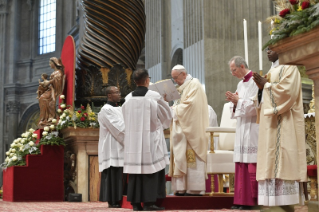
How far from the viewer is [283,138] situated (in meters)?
4.50

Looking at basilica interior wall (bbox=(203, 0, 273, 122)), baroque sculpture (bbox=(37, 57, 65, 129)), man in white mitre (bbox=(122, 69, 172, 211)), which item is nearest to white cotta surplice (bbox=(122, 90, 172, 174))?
man in white mitre (bbox=(122, 69, 172, 211))

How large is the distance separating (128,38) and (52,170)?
2477 mm

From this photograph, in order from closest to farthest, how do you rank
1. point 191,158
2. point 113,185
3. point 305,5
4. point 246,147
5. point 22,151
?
1. point 305,5
2. point 246,147
3. point 191,158
4. point 113,185
5. point 22,151

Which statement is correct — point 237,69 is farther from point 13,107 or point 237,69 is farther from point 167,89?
point 13,107

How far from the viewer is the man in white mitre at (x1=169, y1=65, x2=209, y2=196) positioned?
20.5 feet

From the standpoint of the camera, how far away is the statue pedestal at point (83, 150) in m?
8.54

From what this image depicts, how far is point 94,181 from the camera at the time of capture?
28.2ft

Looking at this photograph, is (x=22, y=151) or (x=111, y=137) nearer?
(x=111, y=137)

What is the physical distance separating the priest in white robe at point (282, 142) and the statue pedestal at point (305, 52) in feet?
2.54

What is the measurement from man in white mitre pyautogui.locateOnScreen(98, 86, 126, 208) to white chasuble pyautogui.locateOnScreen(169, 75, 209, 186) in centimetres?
A: 78

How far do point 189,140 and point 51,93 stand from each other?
394 cm

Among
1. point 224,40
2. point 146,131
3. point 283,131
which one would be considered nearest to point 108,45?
point 224,40

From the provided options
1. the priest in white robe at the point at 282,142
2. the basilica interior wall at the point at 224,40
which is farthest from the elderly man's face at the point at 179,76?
the basilica interior wall at the point at 224,40

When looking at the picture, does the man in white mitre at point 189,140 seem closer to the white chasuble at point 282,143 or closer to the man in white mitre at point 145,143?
the man in white mitre at point 145,143
